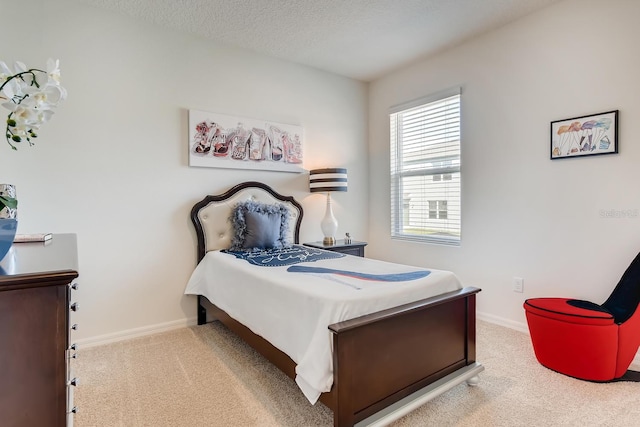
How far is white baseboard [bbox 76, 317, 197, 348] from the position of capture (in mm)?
2617

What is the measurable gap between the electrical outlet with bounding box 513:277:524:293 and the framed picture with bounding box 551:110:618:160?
3.38ft

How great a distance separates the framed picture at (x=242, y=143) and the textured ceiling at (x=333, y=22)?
2.40 ft

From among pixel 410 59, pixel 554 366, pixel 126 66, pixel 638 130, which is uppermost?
pixel 410 59

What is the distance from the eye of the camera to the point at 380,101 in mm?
4172

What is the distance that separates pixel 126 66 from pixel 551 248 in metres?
3.69

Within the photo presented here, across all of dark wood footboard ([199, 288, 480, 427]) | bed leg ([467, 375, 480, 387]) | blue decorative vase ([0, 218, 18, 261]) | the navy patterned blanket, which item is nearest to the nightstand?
the navy patterned blanket

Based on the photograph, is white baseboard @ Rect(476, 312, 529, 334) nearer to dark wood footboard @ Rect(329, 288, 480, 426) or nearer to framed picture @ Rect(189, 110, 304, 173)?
dark wood footboard @ Rect(329, 288, 480, 426)

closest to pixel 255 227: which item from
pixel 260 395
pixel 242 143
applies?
pixel 242 143

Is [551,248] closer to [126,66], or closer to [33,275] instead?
[33,275]

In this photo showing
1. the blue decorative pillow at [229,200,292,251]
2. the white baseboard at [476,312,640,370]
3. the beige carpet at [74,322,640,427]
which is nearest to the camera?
the beige carpet at [74,322,640,427]

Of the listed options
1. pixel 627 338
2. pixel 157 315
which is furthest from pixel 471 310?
pixel 157 315

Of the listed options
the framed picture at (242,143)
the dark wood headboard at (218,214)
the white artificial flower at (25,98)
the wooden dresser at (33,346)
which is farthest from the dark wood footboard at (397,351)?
the framed picture at (242,143)

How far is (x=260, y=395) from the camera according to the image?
1.95 m

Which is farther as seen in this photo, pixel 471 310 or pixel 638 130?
pixel 638 130
